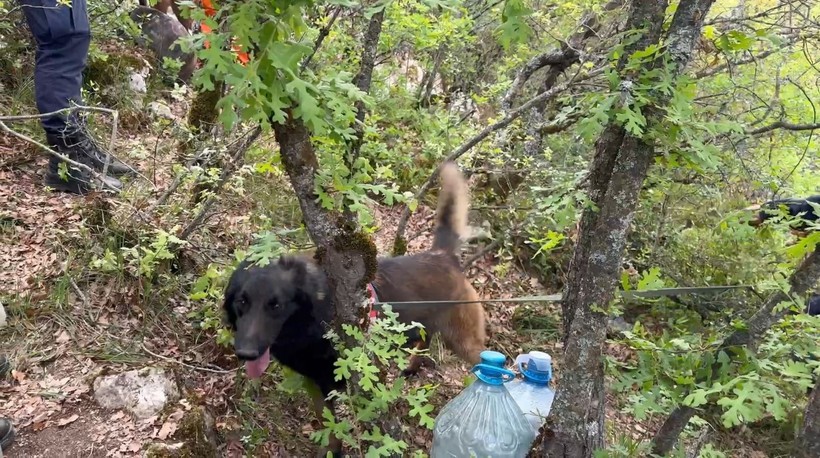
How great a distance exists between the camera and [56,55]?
4.17 metres

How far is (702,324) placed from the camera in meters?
5.01

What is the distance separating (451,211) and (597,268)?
217 centimetres

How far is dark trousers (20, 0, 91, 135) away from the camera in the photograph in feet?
13.4

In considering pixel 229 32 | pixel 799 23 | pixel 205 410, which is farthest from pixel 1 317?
pixel 799 23

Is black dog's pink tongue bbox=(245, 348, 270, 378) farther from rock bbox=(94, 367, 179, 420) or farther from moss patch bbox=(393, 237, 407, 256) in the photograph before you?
moss patch bbox=(393, 237, 407, 256)

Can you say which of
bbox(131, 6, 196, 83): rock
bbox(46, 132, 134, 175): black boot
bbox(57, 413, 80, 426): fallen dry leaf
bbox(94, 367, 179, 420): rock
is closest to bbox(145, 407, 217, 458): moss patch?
bbox(94, 367, 179, 420): rock

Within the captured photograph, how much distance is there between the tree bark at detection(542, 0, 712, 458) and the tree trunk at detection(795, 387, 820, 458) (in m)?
0.76

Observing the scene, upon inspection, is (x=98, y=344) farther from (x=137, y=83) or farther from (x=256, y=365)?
(x=137, y=83)

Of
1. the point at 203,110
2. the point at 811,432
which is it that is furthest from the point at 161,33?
the point at 811,432

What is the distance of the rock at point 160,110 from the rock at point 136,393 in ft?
11.1

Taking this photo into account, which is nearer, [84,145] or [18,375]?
[18,375]

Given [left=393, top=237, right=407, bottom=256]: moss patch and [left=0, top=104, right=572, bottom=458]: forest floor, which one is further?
[left=393, top=237, right=407, bottom=256]: moss patch

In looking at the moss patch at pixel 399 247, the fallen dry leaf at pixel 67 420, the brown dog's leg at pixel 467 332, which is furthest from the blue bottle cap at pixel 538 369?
the fallen dry leaf at pixel 67 420

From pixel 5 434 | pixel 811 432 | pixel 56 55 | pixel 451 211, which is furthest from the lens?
pixel 451 211
